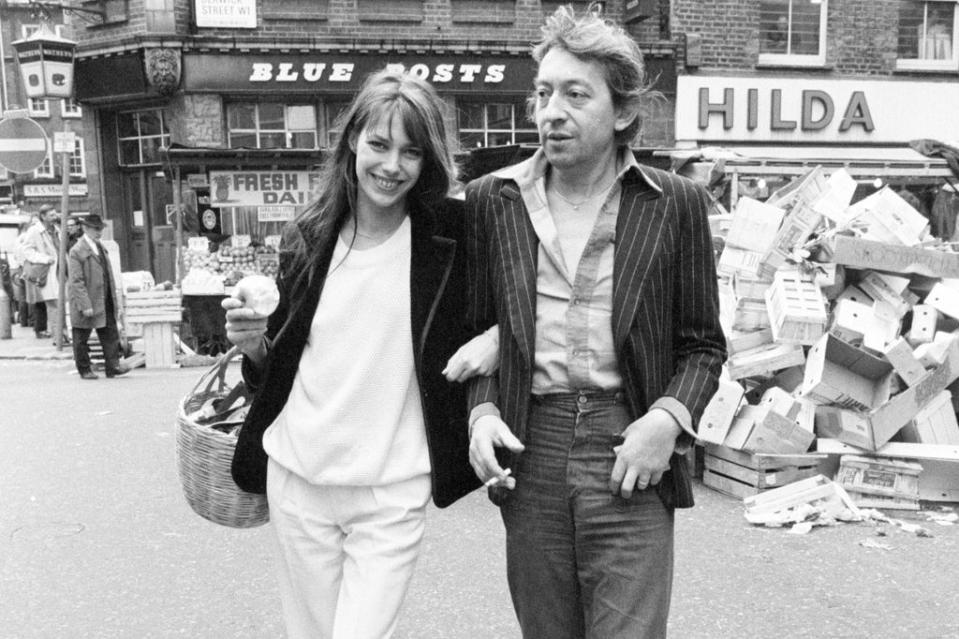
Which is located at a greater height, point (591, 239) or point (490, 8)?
point (490, 8)

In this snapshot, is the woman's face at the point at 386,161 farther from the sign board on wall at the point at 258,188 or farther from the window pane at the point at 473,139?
the window pane at the point at 473,139

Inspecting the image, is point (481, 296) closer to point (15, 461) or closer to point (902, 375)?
point (902, 375)

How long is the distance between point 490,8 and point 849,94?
6.46m

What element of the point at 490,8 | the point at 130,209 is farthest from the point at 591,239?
the point at 130,209

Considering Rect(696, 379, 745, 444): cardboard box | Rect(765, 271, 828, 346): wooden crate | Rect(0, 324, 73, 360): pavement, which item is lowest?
Rect(0, 324, 73, 360): pavement

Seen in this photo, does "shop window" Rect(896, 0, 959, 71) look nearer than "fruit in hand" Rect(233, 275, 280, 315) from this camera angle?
No

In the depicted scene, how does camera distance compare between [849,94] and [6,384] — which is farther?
[849,94]

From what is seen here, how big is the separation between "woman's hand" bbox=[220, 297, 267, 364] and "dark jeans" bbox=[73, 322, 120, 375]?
896 centimetres

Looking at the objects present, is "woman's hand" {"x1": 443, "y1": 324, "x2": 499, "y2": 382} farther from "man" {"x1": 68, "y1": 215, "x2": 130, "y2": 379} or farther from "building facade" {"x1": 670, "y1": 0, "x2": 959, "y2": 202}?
"building facade" {"x1": 670, "y1": 0, "x2": 959, "y2": 202}

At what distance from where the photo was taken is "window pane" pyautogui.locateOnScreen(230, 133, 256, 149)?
575 inches

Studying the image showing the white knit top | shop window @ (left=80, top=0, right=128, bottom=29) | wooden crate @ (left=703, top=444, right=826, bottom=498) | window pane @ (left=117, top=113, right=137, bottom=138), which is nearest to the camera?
A: the white knit top

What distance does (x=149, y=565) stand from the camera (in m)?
4.55

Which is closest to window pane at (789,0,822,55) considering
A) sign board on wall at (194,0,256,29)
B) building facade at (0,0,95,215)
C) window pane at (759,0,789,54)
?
window pane at (759,0,789,54)

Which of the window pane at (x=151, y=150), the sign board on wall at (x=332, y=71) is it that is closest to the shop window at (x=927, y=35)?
the sign board on wall at (x=332, y=71)
